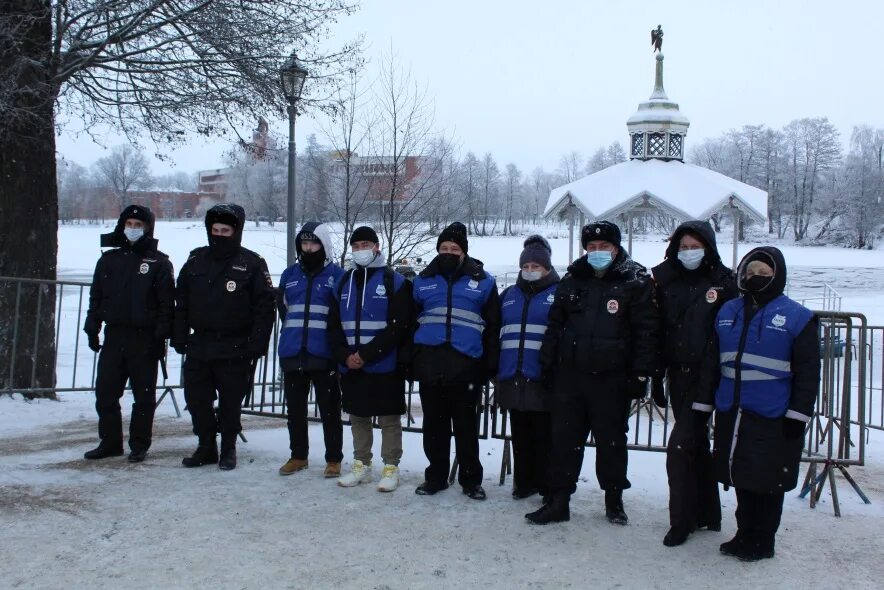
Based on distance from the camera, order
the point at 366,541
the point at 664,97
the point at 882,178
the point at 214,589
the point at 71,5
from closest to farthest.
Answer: the point at 214,589 < the point at 366,541 < the point at 71,5 < the point at 664,97 < the point at 882,178

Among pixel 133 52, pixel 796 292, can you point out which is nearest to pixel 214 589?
pixel 133 52

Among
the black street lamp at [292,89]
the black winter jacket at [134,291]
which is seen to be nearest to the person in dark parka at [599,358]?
the black winter jacket at [134,291]

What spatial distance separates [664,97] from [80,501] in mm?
11912

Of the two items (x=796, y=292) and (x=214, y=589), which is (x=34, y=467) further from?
(x=796, y=292)

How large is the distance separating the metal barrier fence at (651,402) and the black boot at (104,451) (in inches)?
32.7

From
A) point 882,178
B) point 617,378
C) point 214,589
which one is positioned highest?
point 882,178

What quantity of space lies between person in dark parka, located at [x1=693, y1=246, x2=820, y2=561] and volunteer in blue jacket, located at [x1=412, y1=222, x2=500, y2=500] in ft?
5.05

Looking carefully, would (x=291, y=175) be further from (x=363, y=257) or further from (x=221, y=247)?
(x=363, y=257)

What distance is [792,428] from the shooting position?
4258mm

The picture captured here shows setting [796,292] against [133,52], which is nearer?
[133,52]

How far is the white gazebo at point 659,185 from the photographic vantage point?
12648 millimetres

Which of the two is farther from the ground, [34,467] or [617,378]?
[617,378]

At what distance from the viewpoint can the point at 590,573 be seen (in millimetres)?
4230

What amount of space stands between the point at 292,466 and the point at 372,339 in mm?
1315
